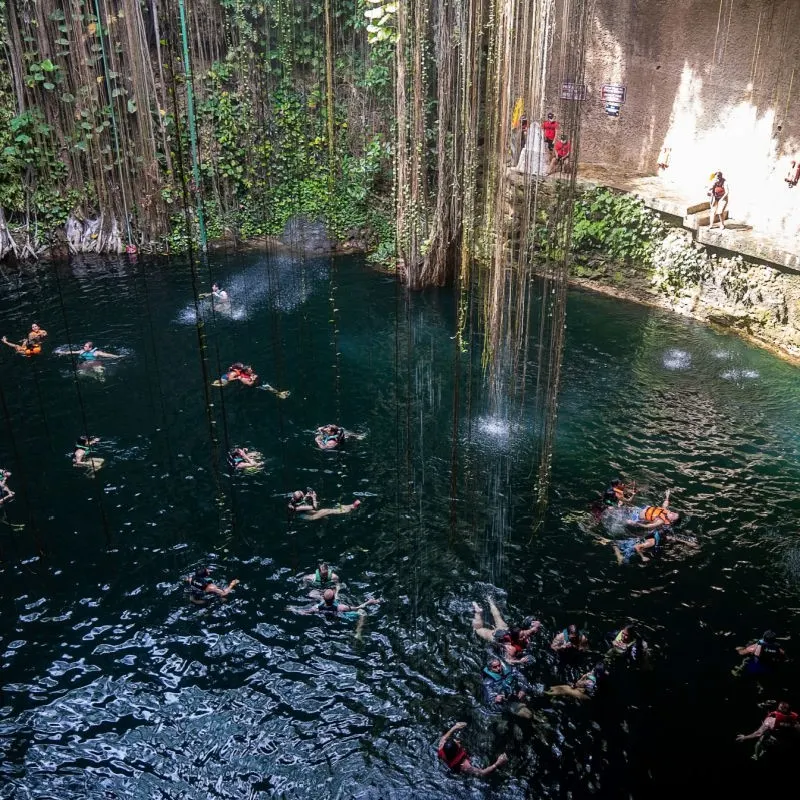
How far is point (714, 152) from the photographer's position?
50.8ft

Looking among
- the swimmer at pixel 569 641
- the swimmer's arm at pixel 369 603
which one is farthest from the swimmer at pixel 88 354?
the swimmer at pixel 569 641

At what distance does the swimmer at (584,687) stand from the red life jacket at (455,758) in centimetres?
114

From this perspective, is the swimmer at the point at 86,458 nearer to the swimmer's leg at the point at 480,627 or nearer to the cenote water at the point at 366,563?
the cenote water at the point at 366,563

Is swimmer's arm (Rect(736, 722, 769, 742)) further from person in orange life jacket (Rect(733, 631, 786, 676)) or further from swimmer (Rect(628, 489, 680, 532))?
swimmer (Rect(628, 489, 680, 532))

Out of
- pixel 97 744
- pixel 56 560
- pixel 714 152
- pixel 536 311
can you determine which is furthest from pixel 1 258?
pixel 714 152

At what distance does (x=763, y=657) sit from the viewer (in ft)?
23.3

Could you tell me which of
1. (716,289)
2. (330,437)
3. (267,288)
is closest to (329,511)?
(330,437)

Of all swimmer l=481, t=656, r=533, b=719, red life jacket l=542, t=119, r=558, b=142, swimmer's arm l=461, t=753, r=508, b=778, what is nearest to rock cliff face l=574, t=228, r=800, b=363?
red life jacket l=542, t=119, r=558, b=142

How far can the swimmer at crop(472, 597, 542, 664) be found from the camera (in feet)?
23.5

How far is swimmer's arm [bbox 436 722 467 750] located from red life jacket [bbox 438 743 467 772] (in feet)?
0.16

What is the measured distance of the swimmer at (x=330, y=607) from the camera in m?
7.61

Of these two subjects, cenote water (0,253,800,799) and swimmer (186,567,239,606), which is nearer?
cenote water (0,253,800,799)

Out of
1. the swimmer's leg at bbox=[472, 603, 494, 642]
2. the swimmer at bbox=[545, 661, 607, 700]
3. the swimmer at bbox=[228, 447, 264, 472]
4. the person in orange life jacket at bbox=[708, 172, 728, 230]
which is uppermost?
the person in orange life jacket at bbox=[708, 172, 728, 230]

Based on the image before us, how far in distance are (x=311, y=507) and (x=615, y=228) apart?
9554mm
